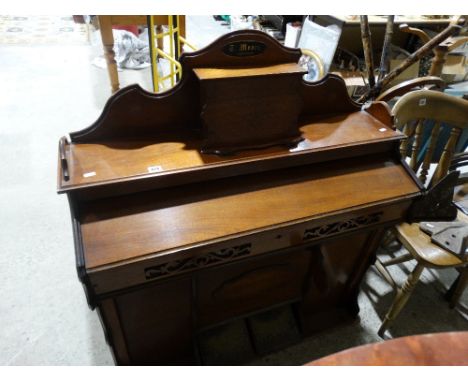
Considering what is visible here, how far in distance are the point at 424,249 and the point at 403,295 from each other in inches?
10.0

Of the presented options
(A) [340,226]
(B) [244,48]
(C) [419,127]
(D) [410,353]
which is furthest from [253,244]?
(C) [419,127]

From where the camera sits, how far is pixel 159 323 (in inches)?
45.9

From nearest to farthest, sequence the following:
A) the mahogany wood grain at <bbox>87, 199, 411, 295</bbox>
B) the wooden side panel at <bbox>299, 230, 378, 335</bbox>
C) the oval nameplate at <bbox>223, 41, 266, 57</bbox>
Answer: the mahogany wood grain at <bbox>87, 199, 411, 295</bbox> < the oval nameplate at <bbox>223, 41, 266, 57</bbox> < the wooden side panel at <bbox>299, 230, 378, 335</bbox>

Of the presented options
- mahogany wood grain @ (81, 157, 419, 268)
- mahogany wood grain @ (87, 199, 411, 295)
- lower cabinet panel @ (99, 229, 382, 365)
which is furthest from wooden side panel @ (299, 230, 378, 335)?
mahogany wood grain @ (81, 157, 419, 268)

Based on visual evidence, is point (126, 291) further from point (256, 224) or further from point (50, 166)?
point (50, 166)

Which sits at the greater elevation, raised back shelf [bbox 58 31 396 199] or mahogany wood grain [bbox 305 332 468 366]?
raised back shelf [bbox 58 31 396 199]

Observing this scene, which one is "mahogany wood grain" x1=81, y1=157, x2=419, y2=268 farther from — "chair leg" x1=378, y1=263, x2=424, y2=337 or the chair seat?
"chair leg" x1=378, y1=263, x2=424, y2=337

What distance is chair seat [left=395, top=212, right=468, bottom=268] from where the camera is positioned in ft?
3.95

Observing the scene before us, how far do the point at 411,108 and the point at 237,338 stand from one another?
127 cm

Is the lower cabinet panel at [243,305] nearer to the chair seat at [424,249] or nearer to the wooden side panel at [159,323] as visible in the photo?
the wooden side panel at [159,323]

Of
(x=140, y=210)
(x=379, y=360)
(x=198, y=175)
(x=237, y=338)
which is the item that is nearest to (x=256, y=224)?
(x=198, y=175)

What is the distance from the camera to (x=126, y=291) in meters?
0.87

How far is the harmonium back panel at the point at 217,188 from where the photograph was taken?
0.87m

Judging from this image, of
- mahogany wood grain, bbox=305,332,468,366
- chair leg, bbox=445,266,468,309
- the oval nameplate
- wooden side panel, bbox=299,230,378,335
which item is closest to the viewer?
mahogany wood grain, bbox=305,332,468,366
